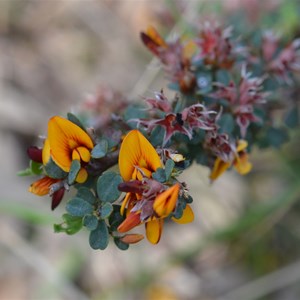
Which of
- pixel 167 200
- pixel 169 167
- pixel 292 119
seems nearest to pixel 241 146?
pixel 169 167

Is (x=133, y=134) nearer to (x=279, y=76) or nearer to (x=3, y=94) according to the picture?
(x=279, y=76)

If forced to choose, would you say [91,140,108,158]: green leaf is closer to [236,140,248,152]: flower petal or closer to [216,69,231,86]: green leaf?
[236,140,248,152]: flower petal

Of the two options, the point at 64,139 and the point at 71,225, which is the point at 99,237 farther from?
the point at 64,139

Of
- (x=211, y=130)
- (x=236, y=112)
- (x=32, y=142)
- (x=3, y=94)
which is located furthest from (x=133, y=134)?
(x=3, y=94)

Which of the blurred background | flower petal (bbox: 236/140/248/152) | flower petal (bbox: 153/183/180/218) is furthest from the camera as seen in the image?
the blurred background

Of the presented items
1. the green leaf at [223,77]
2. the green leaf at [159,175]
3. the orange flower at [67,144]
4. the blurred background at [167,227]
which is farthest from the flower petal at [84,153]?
the blurred background at [167,227]

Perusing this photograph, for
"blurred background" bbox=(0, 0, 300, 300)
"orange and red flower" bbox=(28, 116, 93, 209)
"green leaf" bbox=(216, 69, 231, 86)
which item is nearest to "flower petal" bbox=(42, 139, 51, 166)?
"orange and red flower" bbox=(28, 116, 93, 209)

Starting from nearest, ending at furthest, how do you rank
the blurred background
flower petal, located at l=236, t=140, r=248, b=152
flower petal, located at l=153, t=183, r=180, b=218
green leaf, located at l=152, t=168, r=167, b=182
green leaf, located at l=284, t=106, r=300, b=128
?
flower petal, located at l=153, t=183, r=180, b=218 < green leaf, located at l=152, t=168, r=167, b=182 < flower petal, located at l=236, t=140, r=248, b=152 < green leaf, located at l=284, t=106, r=300, b=128 < the blurred background
